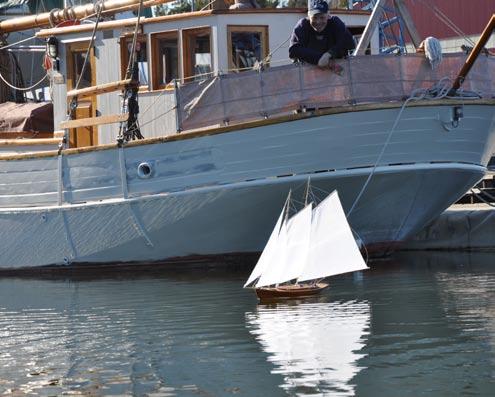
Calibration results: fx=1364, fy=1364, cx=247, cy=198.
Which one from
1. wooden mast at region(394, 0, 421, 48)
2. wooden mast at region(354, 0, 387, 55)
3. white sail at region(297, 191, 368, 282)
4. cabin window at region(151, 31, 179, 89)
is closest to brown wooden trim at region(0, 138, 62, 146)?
cabin window at region(151, 31, 179, 89)

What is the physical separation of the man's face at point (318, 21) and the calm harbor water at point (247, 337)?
354 centimetres

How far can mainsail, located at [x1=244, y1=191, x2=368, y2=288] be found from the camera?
16.9 meters

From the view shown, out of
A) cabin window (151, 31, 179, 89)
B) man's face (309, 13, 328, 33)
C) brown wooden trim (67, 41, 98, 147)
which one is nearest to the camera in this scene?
man's face (309, 13, 328, 33)

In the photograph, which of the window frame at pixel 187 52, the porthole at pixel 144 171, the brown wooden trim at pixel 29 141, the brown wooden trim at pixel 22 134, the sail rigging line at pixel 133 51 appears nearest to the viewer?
the sail rigging line at pixel 133 51

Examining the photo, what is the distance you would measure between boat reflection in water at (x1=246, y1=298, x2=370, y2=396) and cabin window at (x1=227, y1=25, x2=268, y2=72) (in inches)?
211

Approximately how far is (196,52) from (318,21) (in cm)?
242

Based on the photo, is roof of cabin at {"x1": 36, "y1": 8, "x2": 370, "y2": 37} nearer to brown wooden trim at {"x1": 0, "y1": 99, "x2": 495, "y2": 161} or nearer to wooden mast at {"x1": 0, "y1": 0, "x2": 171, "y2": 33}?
wooden mast at {"x1": 0, "y1": 0, "x2": 171, "y2": 33}

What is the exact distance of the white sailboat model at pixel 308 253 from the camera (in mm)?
16859

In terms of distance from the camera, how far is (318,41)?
19.1 metres

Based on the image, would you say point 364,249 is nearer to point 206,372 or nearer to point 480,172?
point 480,172

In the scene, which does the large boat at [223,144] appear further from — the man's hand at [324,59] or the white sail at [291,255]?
the white sail at [291,255]

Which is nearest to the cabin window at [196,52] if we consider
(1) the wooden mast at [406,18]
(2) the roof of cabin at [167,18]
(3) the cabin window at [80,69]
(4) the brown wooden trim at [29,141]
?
(2) the roof of cabin at [167,18]

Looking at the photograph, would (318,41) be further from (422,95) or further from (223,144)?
(223,144)

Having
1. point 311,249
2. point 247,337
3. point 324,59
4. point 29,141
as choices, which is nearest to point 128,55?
point 29,141
